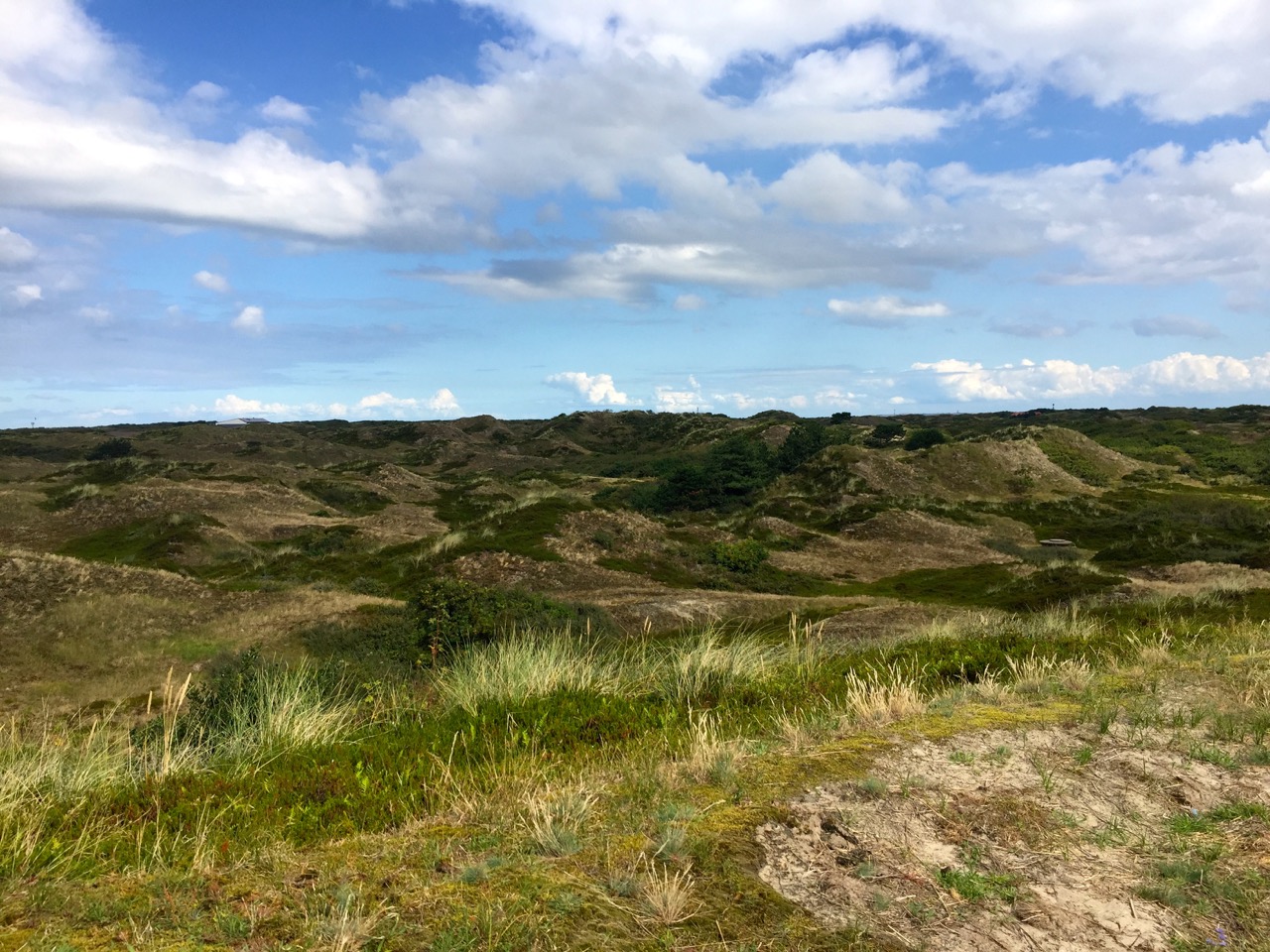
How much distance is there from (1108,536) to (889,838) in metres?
51.4

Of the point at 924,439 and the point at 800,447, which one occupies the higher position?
the point at 924,439

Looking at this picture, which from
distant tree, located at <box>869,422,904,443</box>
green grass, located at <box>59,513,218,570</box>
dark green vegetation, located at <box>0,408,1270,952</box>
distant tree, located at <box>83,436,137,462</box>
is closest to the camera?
dark green vegetation, located at <box>0,408,1270,952</box>

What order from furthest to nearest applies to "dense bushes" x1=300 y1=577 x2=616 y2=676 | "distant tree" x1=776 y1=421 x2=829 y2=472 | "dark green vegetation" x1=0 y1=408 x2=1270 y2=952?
"distant tree" x1=776 y1=421 x2=829 y2=472 → "dense bushes" x1=300 y1=577 x2=616 y2=676 → "dark green vegetation" x1=0 y1=408 x2=1270 y2=952

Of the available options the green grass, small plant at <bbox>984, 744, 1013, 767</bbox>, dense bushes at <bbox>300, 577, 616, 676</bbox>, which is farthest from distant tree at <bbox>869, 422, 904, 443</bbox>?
small plant at <bbox>984, 744, 1013, 767</bbox>

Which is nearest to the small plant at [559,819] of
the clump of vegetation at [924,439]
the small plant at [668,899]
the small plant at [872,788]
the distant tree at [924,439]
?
the small plant at [668,899]

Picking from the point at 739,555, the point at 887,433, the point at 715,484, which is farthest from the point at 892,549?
the point at 887,433

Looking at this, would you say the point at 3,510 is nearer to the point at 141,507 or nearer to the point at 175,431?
the point at 141,507

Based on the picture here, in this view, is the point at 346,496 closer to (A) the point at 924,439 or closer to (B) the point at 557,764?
(B) the point at 557,764

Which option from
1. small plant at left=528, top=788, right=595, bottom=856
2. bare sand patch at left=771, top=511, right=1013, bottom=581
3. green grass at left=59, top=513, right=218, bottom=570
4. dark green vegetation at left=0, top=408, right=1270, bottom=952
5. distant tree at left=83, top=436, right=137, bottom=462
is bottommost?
bare sand patch at left=771, top=511, right=1013, bottom=581

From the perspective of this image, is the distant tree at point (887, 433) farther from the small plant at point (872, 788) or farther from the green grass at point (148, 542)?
the small plant at point (872, 788)

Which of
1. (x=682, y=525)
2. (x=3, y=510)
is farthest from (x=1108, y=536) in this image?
(x=3, y=510)

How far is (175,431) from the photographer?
12775cm

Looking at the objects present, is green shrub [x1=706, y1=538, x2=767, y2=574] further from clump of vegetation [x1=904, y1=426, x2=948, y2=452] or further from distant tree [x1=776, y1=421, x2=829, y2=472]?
clump of vegetation [x1=904, y1=426, x2=948, y2=452]

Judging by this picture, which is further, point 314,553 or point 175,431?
point 175,431
